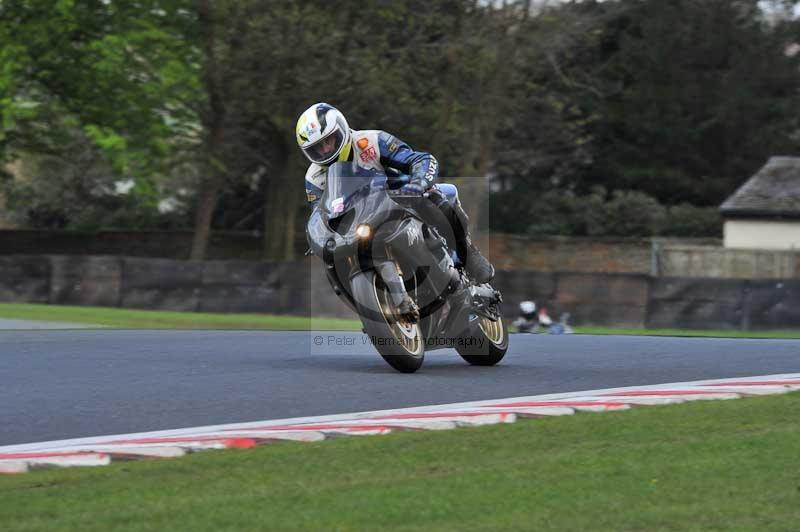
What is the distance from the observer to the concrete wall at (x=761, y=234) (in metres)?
42.9

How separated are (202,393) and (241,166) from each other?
30.3 m

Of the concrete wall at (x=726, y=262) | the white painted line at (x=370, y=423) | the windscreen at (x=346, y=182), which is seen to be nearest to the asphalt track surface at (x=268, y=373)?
the white painted line at (x=370, y=423)

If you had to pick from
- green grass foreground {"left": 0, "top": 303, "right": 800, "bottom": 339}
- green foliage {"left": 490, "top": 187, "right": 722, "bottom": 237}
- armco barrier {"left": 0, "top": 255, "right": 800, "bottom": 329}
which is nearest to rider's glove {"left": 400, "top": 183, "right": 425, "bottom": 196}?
green grass foreground {"left": 0, "top": 303, "right": 800, "bottom": 339}

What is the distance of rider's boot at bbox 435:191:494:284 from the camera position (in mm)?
9266

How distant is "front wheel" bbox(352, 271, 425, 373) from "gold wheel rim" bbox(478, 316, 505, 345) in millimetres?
864

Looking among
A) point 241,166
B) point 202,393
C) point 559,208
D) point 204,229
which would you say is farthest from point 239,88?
point 202,393

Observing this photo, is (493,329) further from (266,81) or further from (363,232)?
(266,81)

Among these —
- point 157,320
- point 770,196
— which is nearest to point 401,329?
point 157,320

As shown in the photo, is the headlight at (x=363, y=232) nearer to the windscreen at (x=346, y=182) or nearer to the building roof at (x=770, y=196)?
the windscreen at (x=346, y=182)

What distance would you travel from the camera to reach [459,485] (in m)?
5.19

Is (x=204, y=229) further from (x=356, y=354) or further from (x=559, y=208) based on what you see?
(x=356, y=354)

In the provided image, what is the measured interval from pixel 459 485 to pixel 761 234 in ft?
131

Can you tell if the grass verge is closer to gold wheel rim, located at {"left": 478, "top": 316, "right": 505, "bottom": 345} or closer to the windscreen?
gold wheel rim, located at {"left": 478, "top": 316, "right": 505, "bottom": 345}

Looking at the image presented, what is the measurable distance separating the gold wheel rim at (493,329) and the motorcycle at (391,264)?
0.14 m
